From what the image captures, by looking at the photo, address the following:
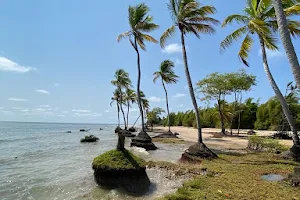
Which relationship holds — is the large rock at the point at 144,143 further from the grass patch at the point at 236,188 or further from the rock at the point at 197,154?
the grass patch at the point at 236,188

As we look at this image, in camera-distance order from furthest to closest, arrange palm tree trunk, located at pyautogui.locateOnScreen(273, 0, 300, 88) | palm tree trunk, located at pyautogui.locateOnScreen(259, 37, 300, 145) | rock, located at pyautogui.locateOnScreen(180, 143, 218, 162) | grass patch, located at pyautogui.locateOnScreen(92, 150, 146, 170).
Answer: rock, located at pyautogui.locateOnScreen(180, 143, 218, 162) < palm tree trunk, located at pyautogui.locateOnScreen(259, 37, 300, 145) < grass patch, located at pyautogui.locateOnScreen(92, 150, 146, 170) < palm tree trunk, located at pyautogui.locateOnScreen(273, 0, 300, 88)

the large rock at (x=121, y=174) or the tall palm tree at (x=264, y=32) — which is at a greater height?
the tall palm tree at (x=264, y=32)

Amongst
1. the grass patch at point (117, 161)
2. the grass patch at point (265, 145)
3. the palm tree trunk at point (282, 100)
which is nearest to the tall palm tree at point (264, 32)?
the palm tree trunk at point (282, 100)

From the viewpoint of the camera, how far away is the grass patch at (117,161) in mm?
7914

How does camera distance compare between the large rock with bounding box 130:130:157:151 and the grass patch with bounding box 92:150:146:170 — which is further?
the large rock with bounding box 130:130:157:151

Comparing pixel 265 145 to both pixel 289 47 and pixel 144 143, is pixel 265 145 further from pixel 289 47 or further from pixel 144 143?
pixel 289 47

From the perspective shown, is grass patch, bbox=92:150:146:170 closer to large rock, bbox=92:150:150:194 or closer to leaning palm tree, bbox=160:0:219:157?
large rock, bbox=92:150:150:194

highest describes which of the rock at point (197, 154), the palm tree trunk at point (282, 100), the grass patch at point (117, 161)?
the palm tree trunk at point (282, 100)

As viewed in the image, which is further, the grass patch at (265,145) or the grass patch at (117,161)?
the grass patch at (265,145)

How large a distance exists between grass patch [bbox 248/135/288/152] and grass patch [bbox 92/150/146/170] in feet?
38.0

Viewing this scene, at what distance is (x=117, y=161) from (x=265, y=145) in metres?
12.7

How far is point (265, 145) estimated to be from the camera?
1605 centimetres

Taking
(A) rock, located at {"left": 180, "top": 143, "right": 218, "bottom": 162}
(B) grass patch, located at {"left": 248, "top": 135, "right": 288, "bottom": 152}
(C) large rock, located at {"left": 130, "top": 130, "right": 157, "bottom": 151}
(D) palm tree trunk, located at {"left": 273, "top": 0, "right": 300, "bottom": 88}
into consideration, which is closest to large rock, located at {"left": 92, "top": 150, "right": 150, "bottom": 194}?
(A) rock, located at {"left": 180, "top": 143, "right": 218, "bottom": 162}

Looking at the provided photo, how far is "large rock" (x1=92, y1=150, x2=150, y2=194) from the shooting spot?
25.1 ft
